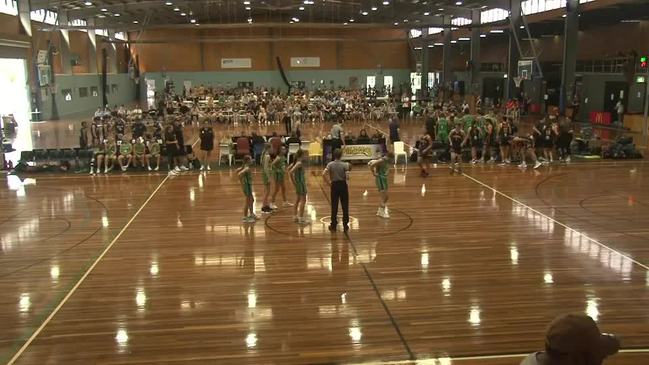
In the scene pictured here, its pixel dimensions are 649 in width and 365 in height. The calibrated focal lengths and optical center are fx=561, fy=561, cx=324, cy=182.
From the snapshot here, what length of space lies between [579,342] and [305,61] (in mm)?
46649

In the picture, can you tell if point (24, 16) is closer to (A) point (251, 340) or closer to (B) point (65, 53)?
(B) point (65, 53)

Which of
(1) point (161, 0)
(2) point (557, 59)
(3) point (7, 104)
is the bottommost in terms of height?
(3) point (7, 104)

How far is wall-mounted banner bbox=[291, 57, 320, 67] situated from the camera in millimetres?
46906

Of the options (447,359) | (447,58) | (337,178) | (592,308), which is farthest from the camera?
(447,58)

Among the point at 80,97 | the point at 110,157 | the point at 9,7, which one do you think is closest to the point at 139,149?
the point at 110,157

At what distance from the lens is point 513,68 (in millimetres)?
32156

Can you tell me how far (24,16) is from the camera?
28328 mm

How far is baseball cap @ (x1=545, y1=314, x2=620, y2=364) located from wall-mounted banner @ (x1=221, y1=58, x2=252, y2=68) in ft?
151

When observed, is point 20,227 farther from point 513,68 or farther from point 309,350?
point 513,68


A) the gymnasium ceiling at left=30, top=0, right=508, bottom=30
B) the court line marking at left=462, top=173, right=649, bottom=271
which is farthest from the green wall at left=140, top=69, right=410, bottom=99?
the court line marking at left=462, top=173, right=649, bottom=271

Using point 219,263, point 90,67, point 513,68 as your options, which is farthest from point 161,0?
point 219,263

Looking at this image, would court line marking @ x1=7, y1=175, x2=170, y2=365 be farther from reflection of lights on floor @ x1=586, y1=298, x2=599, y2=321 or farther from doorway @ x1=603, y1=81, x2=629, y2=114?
doorway @ x1=603, y1=81, x2=629, y2=114

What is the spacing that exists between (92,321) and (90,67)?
37.3 m

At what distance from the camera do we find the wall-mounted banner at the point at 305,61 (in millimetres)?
46906
